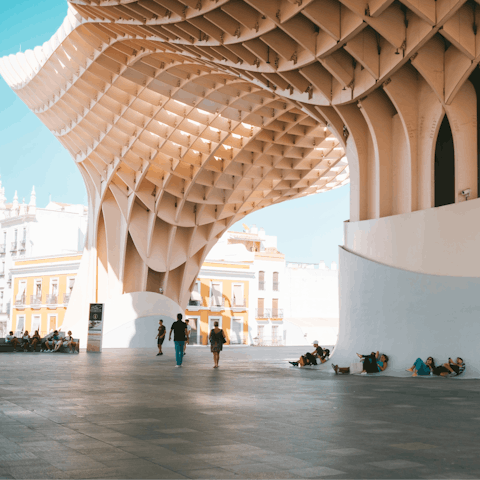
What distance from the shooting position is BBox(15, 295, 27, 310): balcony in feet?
197

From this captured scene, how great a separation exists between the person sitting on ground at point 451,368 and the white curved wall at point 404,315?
20 centimetres

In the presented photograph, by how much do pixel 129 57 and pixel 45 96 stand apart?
9781mm

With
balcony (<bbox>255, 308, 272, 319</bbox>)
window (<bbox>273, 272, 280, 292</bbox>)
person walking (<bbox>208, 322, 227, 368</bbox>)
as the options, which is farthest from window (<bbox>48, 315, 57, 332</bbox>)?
person walking (<bbox>208, 322, 227, 368</bbox>)

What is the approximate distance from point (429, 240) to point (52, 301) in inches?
1744

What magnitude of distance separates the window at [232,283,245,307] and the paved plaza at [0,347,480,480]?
155 ft

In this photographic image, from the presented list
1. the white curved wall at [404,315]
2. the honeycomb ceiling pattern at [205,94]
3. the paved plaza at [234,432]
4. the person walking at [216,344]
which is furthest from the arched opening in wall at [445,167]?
the paved plaza at [234,432]

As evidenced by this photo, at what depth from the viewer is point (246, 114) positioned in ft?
105

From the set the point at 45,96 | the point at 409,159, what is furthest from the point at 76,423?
the point at 45,96

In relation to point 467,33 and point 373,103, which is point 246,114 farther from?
point 467,33

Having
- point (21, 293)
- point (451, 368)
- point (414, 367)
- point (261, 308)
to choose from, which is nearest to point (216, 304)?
A: point (261, 308)

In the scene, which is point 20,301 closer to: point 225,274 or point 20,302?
point 20,302

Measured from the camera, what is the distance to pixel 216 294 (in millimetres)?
58781

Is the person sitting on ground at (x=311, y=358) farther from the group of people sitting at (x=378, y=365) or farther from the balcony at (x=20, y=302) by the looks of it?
the balcony at (x=20, y=302)

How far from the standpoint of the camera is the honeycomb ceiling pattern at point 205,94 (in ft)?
58.5
